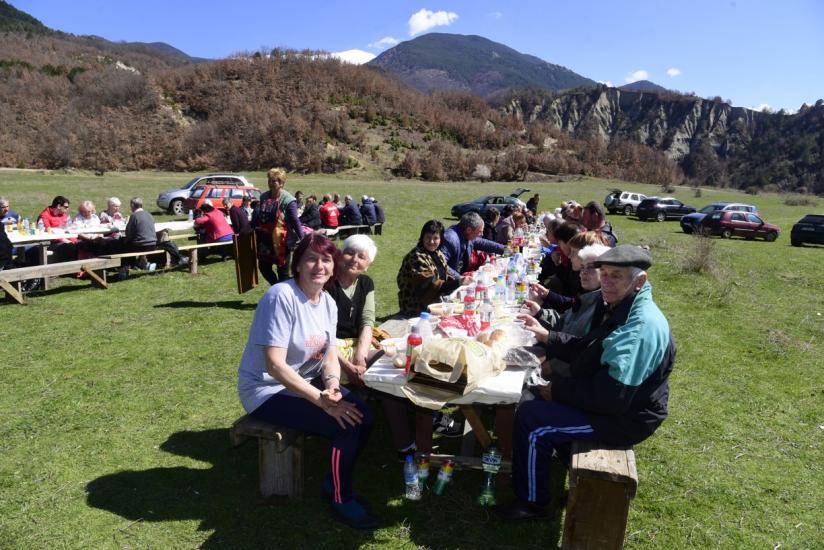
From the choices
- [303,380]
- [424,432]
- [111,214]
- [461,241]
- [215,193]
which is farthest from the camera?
[215,193]

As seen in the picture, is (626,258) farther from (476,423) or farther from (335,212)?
(335,212)

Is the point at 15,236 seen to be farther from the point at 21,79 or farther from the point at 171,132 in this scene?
the point at 21,79

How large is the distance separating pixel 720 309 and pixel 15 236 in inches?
484

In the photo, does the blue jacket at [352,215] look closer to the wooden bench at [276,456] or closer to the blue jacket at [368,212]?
the blue jacket at [368,212]

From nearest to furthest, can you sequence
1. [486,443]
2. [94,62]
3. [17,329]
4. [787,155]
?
[486,443] → [17,329] → [94,62] → [787,155]

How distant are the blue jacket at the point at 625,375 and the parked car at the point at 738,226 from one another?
924 inches

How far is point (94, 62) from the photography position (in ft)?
227

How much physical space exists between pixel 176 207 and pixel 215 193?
1503mm

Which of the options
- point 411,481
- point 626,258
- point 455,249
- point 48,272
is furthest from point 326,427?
point 48,272

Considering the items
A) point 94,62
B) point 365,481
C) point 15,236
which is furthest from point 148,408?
point 94,62

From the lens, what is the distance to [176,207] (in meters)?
20.8

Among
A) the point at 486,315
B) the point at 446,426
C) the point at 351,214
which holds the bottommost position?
the point at 446,426

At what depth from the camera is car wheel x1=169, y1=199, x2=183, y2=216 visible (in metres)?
20.8

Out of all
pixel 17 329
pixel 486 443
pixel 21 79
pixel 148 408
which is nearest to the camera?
pixel 486 443
